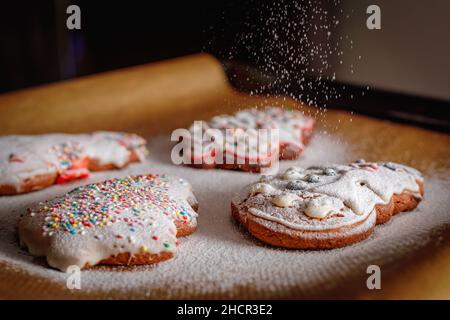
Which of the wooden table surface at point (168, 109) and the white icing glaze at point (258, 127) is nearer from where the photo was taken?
the white icing glaze at point (258, 127)

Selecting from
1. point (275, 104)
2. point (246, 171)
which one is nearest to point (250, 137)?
point (246, 171)

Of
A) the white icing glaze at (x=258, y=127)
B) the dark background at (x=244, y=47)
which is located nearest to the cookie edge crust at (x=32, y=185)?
the white icing glaze at (x=258, y=127)

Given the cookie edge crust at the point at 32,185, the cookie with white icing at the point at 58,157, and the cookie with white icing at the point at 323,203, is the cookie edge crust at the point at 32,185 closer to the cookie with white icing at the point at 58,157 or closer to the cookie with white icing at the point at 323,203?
the cookie with white icing at the point at 58,157

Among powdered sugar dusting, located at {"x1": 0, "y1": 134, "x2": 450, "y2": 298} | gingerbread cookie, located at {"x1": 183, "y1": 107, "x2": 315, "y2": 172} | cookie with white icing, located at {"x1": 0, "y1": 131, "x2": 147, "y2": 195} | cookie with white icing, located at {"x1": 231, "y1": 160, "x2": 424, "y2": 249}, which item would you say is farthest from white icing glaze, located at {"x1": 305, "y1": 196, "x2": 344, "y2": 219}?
cookie with white icing, located at {"x1": 0, "y1": 131, "x2": 147, "y2": 195}

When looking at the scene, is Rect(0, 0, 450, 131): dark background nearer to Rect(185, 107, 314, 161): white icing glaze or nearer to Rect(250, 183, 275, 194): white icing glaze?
Rect(185, 107, 314, 161): white icing glaze
